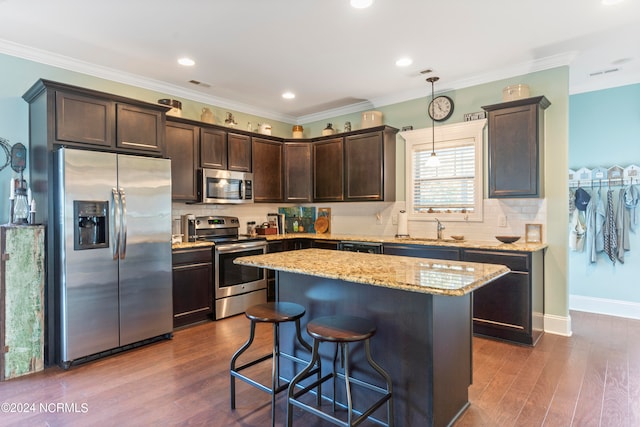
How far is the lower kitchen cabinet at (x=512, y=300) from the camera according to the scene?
351 centimetres

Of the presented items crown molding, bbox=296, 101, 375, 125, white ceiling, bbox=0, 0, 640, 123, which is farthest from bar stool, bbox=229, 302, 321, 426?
crown molding, bbox=296, 101, 375, 125

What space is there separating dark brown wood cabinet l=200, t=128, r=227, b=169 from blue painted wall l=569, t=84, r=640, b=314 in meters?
4.51

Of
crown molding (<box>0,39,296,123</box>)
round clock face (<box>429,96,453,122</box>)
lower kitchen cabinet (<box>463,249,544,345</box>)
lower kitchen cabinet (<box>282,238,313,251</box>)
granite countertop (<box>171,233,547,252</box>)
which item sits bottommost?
lower kitchen cabinet (<box>463,249,544,345</box>)

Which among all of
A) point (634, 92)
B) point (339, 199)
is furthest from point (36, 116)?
point (634, 92)

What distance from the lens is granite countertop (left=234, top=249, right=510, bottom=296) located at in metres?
1.78

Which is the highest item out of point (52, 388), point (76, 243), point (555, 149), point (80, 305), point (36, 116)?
point (36, 116)

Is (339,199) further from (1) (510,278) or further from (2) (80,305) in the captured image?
(2) (80,305)

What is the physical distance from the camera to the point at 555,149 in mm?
3881

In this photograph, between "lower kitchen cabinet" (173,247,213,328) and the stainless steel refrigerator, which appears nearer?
the stainless steel refrigerator

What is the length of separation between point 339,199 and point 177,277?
246 centimetres

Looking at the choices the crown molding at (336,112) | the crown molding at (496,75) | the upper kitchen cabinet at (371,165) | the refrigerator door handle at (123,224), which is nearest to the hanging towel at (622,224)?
the crown molding at (496,75)

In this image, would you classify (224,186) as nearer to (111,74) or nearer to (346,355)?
(111,74)

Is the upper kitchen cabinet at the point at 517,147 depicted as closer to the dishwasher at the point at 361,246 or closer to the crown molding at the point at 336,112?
the dishwasher at the point at 361,246

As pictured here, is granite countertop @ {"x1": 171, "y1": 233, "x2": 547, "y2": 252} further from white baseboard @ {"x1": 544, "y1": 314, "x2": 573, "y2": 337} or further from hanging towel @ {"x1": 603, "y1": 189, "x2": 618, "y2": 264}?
hanging towel @ {"x1": 603, "y1": 189, "x2": 618, "y2": 264}
